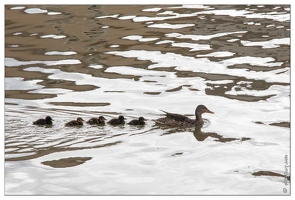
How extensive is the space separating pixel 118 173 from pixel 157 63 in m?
5.62

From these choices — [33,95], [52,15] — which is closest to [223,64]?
[33,95]

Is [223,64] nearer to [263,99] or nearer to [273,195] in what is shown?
[263,99]

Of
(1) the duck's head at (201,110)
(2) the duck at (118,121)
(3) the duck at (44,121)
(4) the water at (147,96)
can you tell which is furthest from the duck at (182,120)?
(3) the duck at (44,121)

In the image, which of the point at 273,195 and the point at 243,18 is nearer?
the point at 273,195

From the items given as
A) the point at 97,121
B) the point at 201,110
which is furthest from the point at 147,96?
the point at 97,121

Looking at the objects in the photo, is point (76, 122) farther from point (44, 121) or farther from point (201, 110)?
point (201, 110)

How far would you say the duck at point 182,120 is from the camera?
11.6m

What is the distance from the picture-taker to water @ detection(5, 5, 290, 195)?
378 inches

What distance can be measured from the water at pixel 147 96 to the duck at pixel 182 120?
0.38 feet

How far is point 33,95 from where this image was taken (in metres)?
13.1

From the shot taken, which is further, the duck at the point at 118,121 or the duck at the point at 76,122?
the duck at the point at 118,121

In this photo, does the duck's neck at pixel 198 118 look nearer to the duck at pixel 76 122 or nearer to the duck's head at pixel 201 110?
the duck's head at pixel 201 110

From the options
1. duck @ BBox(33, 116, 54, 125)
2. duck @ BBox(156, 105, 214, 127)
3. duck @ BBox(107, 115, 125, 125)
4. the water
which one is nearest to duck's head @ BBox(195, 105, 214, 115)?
duck @ BBox(156, 105, 214, 127)

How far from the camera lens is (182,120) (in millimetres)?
11727
